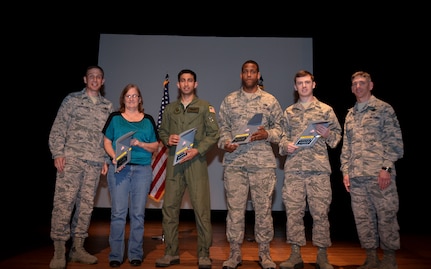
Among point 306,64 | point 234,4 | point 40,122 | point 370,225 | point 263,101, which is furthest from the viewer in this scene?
point 306,64

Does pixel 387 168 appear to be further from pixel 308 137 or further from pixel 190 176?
pixel 190 176

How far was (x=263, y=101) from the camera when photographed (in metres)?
3.11

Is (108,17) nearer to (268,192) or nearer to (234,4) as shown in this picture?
(234,4)

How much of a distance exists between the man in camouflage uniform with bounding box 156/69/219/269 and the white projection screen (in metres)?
3.15

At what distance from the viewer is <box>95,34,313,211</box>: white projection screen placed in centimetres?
622

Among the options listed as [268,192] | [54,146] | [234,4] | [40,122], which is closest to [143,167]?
[54,146]

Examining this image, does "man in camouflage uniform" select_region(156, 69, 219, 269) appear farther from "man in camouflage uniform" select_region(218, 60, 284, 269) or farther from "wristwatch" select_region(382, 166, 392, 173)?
"wristwatch" select_region(382, 166, 392, 173)

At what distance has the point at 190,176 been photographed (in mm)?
2955

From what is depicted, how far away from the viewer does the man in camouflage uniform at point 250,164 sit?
2.89m

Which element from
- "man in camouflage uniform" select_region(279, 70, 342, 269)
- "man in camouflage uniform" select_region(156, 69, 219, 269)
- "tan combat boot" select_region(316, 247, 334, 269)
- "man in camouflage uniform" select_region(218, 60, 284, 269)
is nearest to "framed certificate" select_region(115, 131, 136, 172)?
"man in camouflage uniform" select_region(156, 69, 219, 269)

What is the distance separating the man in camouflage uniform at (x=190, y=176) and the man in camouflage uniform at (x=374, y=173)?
1.32 metres

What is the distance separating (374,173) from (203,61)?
4.21m

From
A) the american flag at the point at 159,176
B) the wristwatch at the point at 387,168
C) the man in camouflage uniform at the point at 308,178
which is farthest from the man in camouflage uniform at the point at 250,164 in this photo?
the american flag at the point at 159,176

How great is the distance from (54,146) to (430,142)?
561cm
